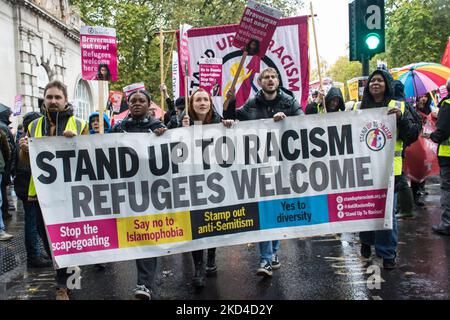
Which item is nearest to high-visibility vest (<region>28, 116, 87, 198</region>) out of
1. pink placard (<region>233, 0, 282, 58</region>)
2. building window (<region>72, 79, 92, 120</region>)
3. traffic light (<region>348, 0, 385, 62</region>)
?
pink placard (<region>233, 0, 282, 58</region>)

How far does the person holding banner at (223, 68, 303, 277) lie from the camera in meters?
5.02

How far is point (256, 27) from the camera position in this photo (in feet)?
17.0

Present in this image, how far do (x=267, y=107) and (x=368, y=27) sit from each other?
106 inches

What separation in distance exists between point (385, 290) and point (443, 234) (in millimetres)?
2626

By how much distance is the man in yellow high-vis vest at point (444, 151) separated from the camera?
664 centimetres

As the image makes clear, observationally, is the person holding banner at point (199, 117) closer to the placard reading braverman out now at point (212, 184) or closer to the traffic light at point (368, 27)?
the placard reading braverman out now at point (212, 184)

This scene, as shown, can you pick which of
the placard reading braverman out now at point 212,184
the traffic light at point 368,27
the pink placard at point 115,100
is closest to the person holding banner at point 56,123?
the placard reading braverman out now at point 212,184

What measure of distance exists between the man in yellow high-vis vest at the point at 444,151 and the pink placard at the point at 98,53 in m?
4.29

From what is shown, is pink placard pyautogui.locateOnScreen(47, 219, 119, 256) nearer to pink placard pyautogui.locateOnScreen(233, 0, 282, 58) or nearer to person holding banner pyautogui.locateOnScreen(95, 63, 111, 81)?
person holding banner pyautogui.locateOnScreen(95, 63, 111, 81)

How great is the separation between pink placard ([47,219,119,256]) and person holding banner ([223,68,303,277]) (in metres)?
1.50

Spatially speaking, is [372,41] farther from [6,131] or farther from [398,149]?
[6,131]
